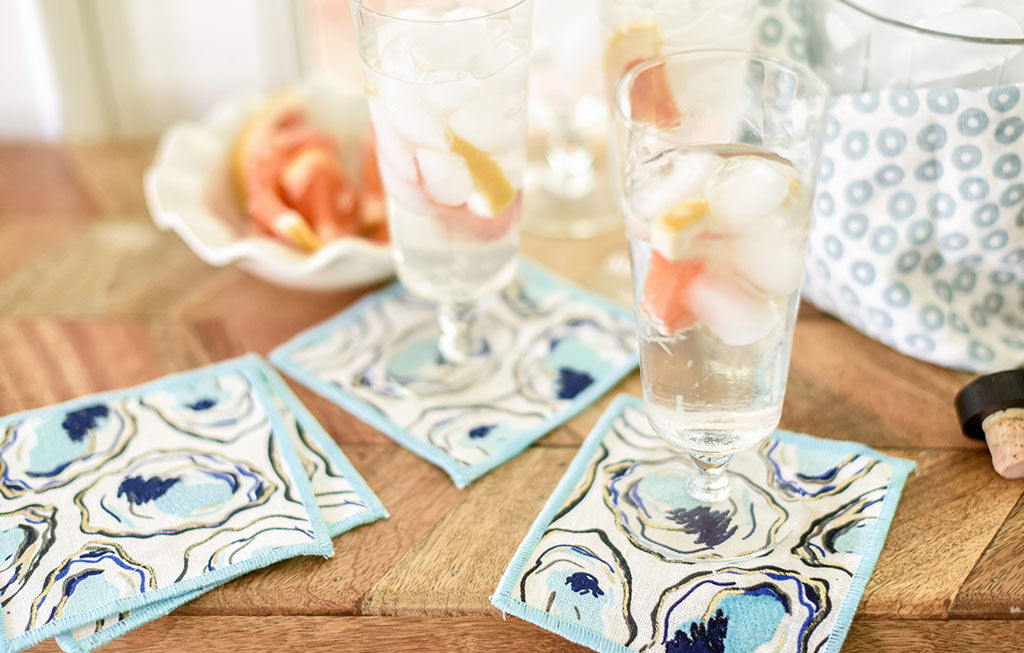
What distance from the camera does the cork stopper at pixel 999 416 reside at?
69 centimetres

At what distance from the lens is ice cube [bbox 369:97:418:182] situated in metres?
0.72

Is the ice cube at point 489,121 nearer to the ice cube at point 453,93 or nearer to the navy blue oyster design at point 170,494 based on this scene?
the ice cube at point 453,93

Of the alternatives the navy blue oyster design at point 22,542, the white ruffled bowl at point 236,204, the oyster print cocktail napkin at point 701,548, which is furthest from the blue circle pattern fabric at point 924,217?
the navy blue oyster design at point 22,542

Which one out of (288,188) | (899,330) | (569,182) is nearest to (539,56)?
(569,182)

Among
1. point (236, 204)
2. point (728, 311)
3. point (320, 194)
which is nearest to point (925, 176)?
point (728, 311)

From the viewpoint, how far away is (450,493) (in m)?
0.71

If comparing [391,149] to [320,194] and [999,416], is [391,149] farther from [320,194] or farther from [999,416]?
[999,416]

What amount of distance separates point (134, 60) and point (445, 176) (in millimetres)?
700

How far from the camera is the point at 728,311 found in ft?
1.90

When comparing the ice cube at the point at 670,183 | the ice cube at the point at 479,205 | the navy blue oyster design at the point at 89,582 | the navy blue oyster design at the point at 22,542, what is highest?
the ice cube at the point at 670,183

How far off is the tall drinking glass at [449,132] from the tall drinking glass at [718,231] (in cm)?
13

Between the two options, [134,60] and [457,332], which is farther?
[134,60]

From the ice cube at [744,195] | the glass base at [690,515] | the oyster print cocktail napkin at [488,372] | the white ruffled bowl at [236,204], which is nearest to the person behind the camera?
the ice cube at [744,195]

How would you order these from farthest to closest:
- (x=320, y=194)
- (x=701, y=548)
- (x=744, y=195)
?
(x=320, y=194) < (x=701, y=548) < (x=744, y=195)
